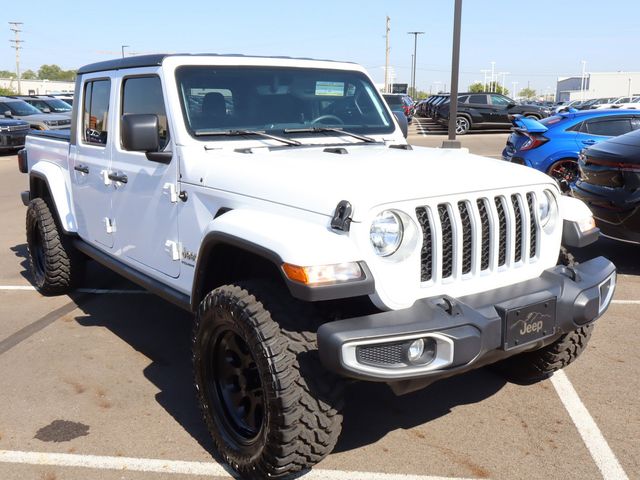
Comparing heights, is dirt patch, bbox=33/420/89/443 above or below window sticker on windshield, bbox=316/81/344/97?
below

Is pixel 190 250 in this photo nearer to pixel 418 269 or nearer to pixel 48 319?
pixel 418 269

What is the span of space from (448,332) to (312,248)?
25.0 inches

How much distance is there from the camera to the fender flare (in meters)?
2.66

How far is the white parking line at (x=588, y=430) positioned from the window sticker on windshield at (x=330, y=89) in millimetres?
2306

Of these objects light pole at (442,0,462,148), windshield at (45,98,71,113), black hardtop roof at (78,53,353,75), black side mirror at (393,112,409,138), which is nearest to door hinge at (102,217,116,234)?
black hardtop roof at (78,53,353,75)

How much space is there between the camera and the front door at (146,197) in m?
3.86

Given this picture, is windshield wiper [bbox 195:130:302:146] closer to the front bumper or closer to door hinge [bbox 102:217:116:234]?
door hinge [bbox 102:217:116:234]

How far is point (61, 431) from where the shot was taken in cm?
358

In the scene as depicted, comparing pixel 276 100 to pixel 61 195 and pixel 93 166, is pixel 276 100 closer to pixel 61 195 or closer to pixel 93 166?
Result: pixel 93 166

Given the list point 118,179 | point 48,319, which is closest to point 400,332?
point 118,179

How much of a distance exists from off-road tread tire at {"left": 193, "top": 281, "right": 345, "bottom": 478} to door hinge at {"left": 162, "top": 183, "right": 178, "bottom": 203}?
983 millimetres

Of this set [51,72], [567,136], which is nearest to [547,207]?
[567,136]

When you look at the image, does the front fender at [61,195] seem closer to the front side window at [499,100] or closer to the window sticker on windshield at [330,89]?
the window sticker on windshield at [330,89]

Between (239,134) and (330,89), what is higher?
(330,89)
